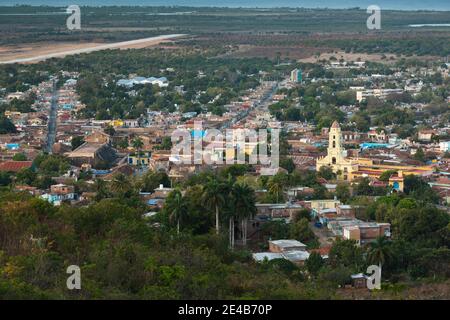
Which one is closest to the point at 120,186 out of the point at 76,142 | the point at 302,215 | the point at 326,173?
the point at 302,215

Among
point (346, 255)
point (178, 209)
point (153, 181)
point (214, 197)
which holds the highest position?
point (214, 197)

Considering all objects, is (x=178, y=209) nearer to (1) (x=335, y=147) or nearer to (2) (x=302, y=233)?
(2) (x=302, y=233)

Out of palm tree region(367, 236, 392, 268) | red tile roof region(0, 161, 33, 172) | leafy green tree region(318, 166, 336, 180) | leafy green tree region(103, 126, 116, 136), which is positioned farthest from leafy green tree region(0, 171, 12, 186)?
palm tree region(367, 236, 392, 268)

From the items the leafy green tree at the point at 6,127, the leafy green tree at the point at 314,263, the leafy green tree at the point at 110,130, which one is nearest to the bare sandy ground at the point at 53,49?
the leafy green tree at the point at 6,127

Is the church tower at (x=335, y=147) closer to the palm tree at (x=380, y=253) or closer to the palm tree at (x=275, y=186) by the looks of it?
the palm tree at (x=275, y=186)

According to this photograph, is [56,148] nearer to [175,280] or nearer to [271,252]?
[271,252]

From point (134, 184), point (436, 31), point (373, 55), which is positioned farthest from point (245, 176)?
point (436, 31)

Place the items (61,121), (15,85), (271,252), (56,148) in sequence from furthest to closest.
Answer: (15,85) < (61,121) < (56,148) < (271,252)
